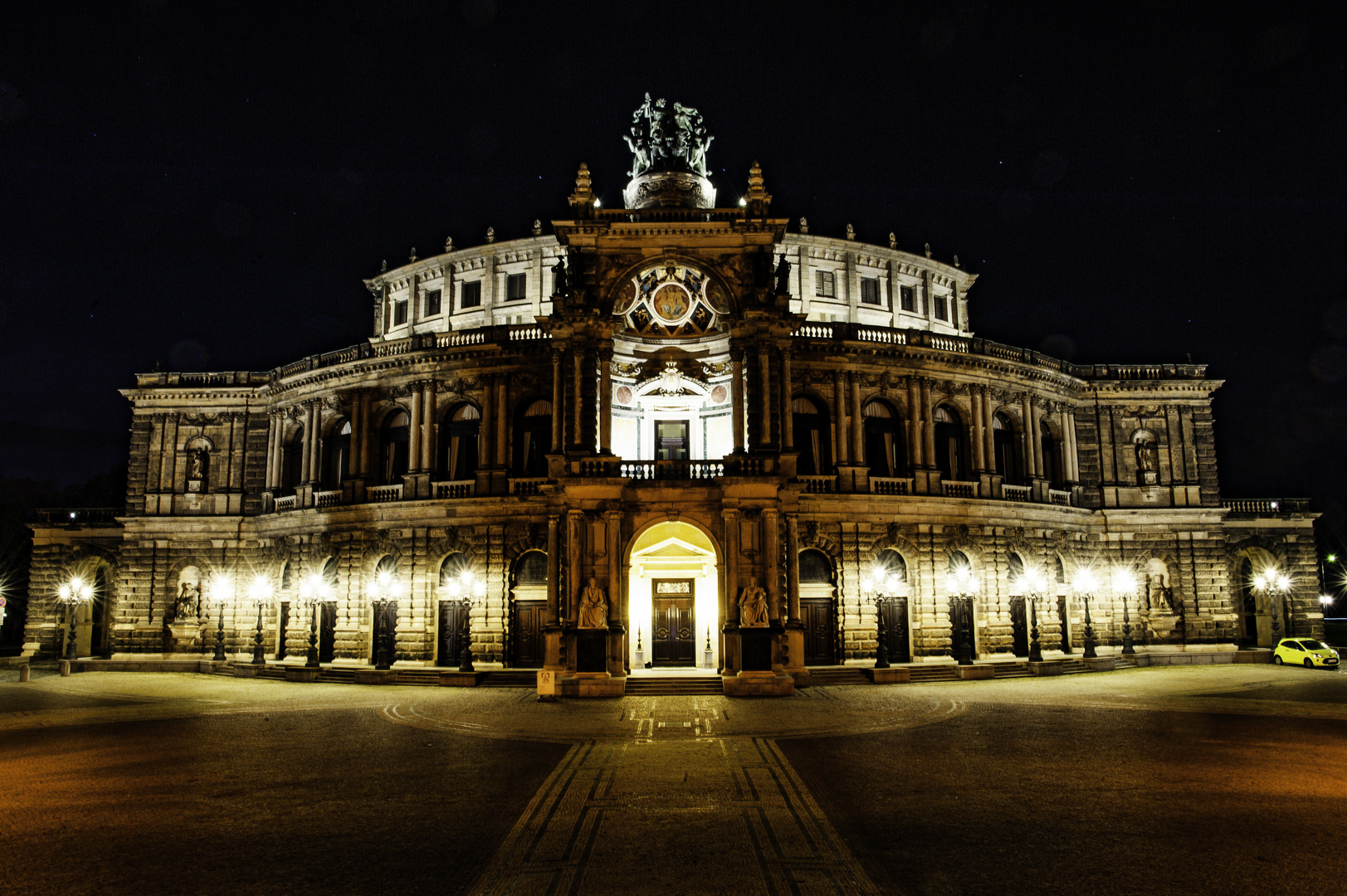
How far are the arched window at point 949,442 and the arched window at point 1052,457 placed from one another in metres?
6.29

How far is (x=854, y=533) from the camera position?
124ft

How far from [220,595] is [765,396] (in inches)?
1206

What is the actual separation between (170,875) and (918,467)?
34.2 metres

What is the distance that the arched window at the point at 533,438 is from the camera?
39219mm

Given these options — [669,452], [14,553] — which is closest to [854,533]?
[669,452]

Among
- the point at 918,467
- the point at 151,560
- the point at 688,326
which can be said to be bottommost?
the point at 151,560

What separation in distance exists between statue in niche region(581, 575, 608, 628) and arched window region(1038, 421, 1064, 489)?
1050 inches

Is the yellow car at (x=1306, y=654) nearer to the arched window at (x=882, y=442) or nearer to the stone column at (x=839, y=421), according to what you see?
the arched window at (x=882, y=442)

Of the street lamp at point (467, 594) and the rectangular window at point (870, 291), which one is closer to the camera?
the street lamp at point (467, 594)

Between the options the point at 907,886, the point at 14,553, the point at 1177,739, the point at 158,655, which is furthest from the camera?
the point at 14,553

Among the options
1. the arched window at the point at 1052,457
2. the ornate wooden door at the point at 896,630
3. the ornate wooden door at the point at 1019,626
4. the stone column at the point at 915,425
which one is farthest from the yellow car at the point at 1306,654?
the stone column at the point at 915,425

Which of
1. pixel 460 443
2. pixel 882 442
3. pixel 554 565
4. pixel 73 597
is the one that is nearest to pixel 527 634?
pixel 554 565

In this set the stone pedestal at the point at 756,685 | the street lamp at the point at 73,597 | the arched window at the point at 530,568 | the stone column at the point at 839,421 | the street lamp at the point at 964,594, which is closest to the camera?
the stone pedestal at the point at 756,685

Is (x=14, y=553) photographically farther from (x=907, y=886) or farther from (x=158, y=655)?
(x=907, y=886)
